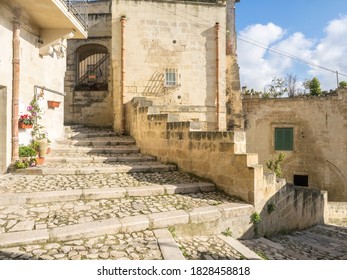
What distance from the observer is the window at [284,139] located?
50.8 ft

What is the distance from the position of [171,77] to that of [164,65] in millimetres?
605

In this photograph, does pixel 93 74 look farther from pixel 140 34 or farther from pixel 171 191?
pixel 171 191

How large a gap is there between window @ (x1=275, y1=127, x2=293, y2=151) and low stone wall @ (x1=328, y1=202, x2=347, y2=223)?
491cm

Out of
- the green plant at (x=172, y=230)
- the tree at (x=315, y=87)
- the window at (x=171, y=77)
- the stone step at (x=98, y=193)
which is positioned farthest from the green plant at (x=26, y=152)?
the tree at (x=315, y=87)

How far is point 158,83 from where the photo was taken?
11.0 meters

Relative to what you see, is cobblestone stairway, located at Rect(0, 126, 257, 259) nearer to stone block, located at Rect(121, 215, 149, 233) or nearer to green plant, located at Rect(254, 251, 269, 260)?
stone block, located at Rect(121, 215, 149, 233)

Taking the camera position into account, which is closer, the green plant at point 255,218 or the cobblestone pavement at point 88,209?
the cobblestone pavement at point 88,209

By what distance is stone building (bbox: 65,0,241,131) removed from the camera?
34.2 feet

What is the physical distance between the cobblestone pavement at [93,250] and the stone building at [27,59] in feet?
12.0

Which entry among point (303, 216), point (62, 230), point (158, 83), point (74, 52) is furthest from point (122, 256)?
point (74, 52)

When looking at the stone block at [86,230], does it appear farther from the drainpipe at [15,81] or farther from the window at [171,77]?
the window at [171,77]

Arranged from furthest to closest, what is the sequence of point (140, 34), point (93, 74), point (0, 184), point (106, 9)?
point (93, 74), point (106, 9), point (140, 34), point (0, 184)

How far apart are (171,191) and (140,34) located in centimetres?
807

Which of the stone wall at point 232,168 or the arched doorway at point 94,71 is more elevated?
the arched doorway at point 94,71
